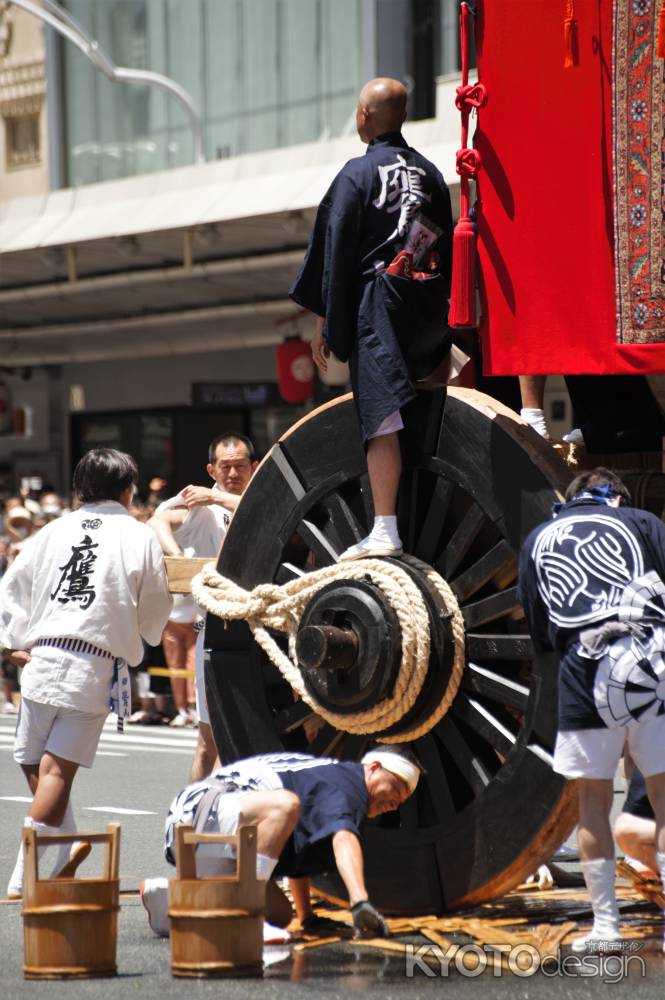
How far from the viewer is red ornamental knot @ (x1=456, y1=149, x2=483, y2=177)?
5832 mm

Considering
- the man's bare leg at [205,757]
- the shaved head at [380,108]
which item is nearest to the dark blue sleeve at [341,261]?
the shaved head at [380,108]

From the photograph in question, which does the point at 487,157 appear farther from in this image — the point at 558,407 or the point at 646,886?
the point at 558,407

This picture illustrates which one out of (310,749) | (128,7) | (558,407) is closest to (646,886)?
(310,749)

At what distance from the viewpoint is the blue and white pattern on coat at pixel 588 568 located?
5.18 metres

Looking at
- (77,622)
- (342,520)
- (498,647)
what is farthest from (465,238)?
Result: (77,622)

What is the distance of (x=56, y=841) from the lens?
518cm

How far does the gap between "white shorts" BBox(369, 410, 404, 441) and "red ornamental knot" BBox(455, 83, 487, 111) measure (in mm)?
1100

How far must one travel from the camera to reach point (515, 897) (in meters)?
6.29

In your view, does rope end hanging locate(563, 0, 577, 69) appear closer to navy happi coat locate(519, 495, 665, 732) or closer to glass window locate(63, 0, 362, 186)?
navy happi coat locate(519, 495, 665, 732)

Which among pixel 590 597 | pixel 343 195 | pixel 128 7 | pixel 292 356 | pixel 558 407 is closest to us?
pixel 590 597

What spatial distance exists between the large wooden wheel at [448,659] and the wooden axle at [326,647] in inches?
2.3

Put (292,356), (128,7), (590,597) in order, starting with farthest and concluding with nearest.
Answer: (128,7) → (292,356) → (590,597)

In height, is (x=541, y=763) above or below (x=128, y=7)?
below

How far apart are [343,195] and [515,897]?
267 cm
